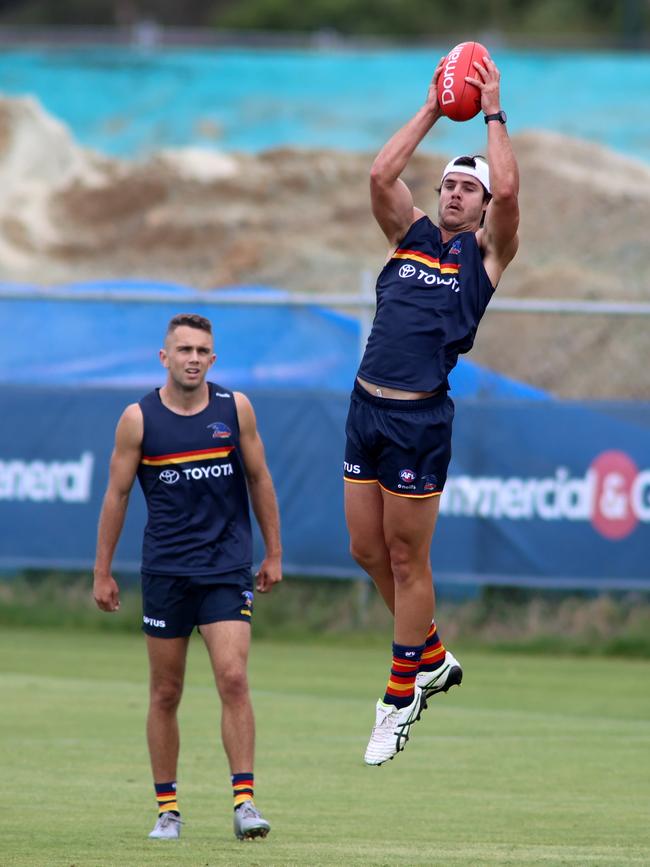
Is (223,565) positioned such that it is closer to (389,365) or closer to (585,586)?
(389,365)

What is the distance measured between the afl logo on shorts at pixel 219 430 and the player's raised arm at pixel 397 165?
174cm

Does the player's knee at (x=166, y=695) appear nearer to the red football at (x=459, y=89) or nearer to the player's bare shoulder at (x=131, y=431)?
the player's bare shoulder at (x=131, y=431)

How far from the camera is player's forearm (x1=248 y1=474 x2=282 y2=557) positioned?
32.0 ft

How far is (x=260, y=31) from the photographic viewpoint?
194 ft

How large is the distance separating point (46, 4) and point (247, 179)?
27.4 metres

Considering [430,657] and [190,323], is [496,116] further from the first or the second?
[430,657]

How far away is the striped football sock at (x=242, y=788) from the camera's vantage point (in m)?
9.23

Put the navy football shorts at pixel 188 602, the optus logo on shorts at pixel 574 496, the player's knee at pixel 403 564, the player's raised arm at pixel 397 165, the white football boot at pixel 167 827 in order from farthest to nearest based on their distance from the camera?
the optus logo on shorts at pixel 574 496, the navy football shorts at pixel 188 602, the white football boot at pixel 167 827, the player's knee at pixel 403 564, the player's raised arm at pixel 397 165

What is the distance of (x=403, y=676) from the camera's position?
8758 millimetres

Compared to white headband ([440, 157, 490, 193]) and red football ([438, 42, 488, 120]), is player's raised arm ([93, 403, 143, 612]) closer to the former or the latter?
white headband ([440, 157, 490, 193])

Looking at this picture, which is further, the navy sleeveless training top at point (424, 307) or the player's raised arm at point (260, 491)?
the player's raised arm at point (260, 491)

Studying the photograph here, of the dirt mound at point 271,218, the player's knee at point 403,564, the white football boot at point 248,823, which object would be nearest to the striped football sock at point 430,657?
the player's knee at point 403,564

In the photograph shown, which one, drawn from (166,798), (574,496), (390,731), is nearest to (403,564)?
(390,731)

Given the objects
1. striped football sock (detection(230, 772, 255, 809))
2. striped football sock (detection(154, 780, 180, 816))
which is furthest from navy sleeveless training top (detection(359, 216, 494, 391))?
striped football sock (detection(154, 780, 180, 816))
